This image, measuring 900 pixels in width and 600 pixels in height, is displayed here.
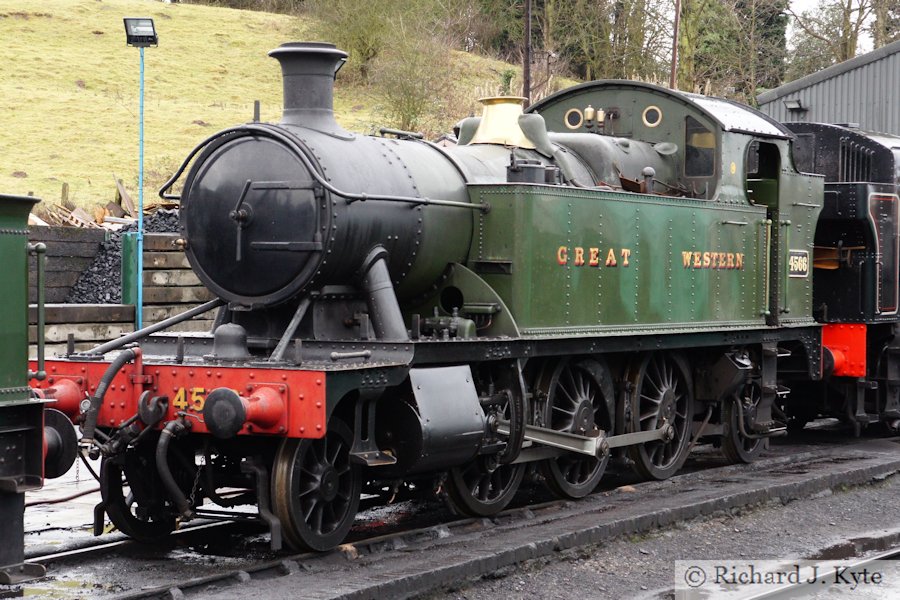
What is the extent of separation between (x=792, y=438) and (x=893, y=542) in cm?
537

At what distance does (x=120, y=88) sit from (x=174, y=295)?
24.7m

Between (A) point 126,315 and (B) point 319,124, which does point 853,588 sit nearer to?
(B) point 319,124

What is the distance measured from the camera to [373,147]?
805cm

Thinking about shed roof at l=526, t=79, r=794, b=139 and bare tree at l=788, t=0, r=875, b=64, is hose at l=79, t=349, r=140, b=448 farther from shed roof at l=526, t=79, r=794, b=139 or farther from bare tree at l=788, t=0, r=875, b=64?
bare tree at l=788, t=0, r=875, b=64

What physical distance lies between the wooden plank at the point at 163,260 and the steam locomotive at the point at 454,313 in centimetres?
686

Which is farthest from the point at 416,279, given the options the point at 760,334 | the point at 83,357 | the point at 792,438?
the point at 792,438

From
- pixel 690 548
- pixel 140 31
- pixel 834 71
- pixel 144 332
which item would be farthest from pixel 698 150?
pixel 834 71

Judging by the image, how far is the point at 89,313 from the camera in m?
14.9

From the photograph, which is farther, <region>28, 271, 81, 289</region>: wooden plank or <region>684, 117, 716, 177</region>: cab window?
<region>28, 271, 81, 289</region>: wooden plank

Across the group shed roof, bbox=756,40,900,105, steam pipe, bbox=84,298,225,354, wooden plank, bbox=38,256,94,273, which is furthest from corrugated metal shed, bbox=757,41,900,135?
steam pipe, bbox=84,298,225,354

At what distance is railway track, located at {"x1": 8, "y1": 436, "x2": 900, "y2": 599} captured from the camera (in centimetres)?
647

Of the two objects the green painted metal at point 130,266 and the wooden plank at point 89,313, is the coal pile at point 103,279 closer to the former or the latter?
the green painted metal at point 130,266

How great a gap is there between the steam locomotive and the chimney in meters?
0.02

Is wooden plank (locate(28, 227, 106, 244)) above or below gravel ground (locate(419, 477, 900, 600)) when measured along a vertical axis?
above
